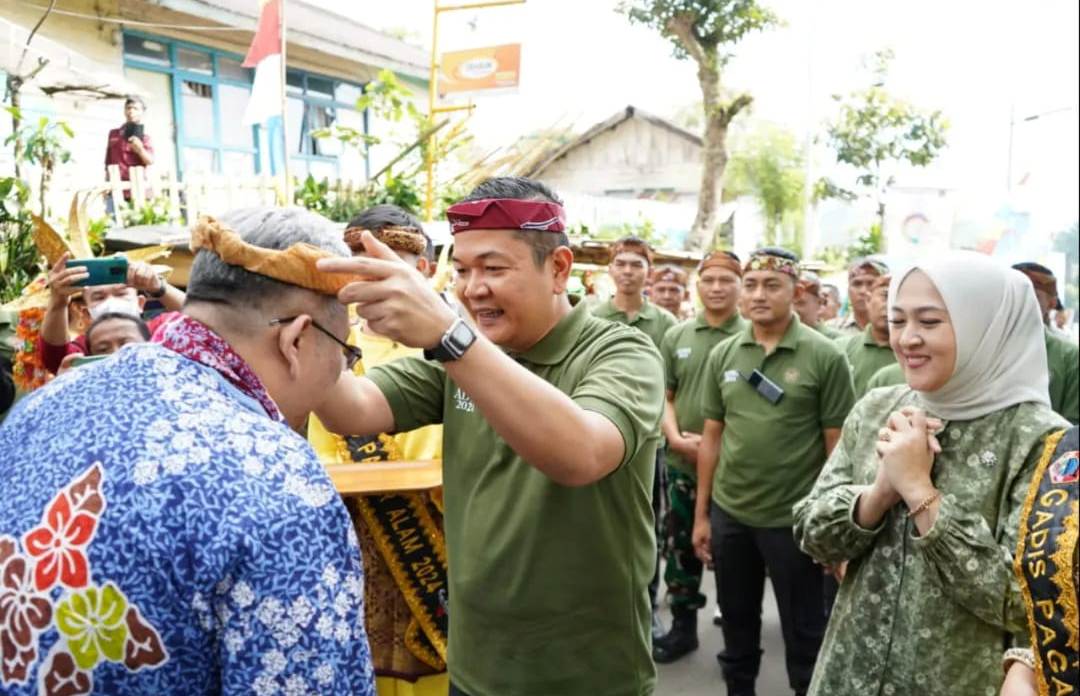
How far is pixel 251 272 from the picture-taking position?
4.50ft

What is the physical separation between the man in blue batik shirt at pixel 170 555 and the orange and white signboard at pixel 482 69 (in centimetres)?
937

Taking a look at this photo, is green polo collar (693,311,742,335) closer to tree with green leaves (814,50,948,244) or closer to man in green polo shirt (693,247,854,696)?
man in green polo shirt (693,247,854,696)

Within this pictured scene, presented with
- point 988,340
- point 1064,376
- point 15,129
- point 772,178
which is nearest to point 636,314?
point 1064,376

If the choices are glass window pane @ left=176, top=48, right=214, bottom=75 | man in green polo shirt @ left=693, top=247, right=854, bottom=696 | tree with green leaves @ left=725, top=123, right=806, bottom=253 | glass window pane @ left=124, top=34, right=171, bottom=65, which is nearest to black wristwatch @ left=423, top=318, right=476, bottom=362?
man in green polo shirt @ left=693, top=247, right=854, bottom=696

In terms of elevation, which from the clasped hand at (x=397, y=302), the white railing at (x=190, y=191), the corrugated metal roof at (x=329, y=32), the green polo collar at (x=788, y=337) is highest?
the corrugated metal roof at (x=329, y=32)

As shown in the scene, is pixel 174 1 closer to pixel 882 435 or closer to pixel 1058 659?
pixel 882 435

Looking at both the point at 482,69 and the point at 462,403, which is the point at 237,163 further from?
the point at 462,403

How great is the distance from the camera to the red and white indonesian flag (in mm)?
6668

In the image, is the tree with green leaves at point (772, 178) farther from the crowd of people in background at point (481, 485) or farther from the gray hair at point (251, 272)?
the gray hair at point (251, 272)

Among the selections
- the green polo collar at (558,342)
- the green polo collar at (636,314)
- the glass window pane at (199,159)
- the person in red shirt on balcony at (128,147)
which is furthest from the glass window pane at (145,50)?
the green polo collar at (558,342)

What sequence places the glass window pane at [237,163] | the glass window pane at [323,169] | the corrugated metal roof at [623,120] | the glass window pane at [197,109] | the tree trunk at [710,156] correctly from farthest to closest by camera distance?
1. the corrugated metal roof at [623,120]
2. the tree trunk at [710,156]
3. the glass window pane at [323,169]
4. the glass window pane at [237,163]
5. the glass window pane at [197,109]

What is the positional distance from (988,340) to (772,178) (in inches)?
1532

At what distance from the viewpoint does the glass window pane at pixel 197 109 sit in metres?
11.0

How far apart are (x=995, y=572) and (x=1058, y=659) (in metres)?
0.75
